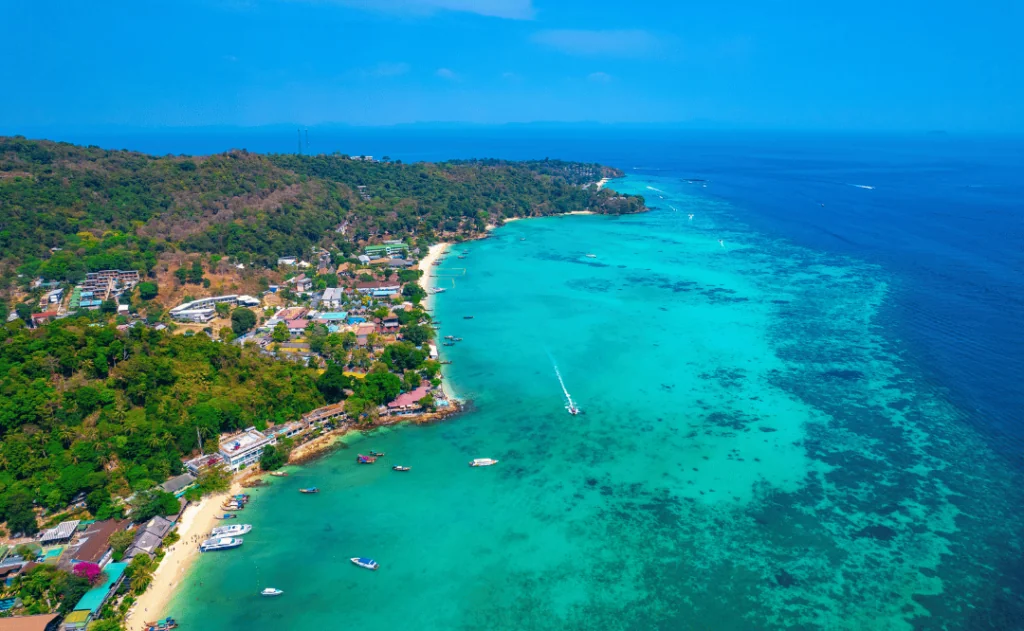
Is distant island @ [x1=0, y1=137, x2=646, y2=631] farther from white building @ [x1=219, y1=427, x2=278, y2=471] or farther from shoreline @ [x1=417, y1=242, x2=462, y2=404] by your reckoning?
shoreline @ [x1=417, y1=242, x2=462, y2=404]

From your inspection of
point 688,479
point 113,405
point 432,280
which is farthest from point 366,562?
point 432,280

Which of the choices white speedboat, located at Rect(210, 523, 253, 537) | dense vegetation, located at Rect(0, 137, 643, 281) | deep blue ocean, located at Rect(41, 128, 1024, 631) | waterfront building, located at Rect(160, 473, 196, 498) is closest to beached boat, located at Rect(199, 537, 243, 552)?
white speedboat, located at Rect(210, 523, 253, 537)

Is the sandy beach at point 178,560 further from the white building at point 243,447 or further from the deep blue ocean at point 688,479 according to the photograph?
the white building at point 243,447

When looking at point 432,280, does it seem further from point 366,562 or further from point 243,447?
point 366,562

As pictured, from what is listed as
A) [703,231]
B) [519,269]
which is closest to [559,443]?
[519,269]

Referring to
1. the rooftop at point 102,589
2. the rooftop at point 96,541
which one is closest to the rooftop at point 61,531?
the rooftop at point 96,541
